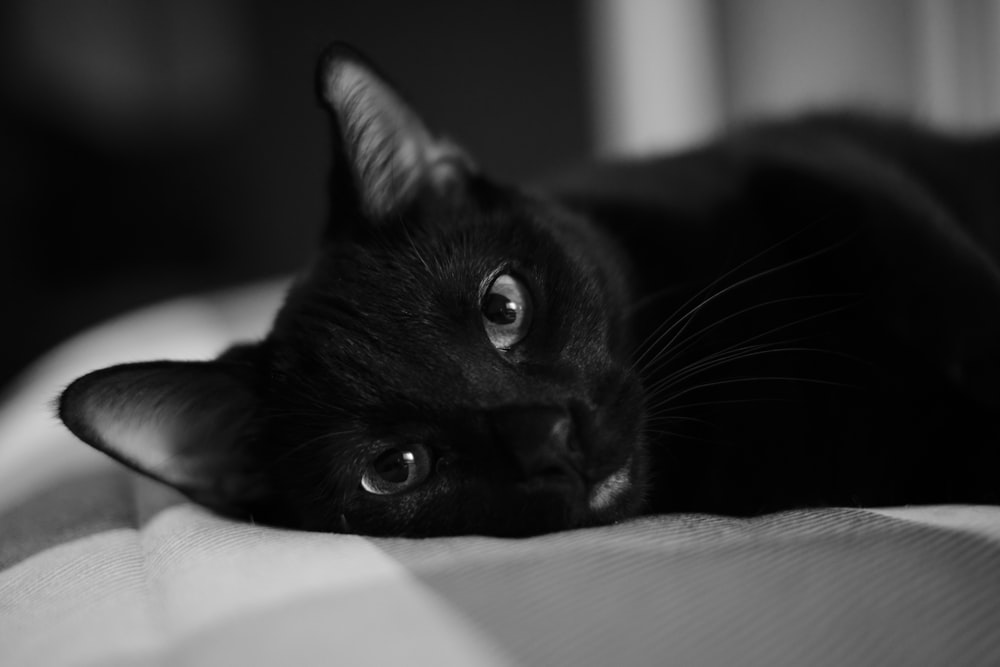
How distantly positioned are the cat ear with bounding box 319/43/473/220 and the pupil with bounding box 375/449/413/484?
321 mm

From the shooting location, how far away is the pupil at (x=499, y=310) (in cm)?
85

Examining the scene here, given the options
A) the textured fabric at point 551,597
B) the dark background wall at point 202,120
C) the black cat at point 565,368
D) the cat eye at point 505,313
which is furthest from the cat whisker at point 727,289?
the dark background wall at point 202,120

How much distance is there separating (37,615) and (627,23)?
11.6 ft

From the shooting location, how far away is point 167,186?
14.2 feet

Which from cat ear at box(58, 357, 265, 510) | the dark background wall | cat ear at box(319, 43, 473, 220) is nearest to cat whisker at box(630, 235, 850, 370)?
cat ear at box(319, 43, 473, 220)

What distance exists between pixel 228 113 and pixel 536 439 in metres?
4.10

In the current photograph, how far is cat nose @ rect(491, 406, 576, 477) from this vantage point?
71 cm

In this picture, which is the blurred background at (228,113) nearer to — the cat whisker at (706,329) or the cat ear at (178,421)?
the cat whisker at (706,329)

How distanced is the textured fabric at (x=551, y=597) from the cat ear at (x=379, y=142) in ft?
1.50

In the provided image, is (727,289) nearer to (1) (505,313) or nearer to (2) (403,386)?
(1) (505,313)

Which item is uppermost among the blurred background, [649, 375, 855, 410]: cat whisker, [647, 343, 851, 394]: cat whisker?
the blurred background

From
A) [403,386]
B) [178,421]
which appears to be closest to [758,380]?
[403,386]

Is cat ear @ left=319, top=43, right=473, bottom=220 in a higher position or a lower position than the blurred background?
lower

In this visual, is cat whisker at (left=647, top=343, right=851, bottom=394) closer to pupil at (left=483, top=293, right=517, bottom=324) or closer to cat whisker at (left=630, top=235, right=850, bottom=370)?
cat whisker at (left=630, top=235, right=850, bottom=370)
